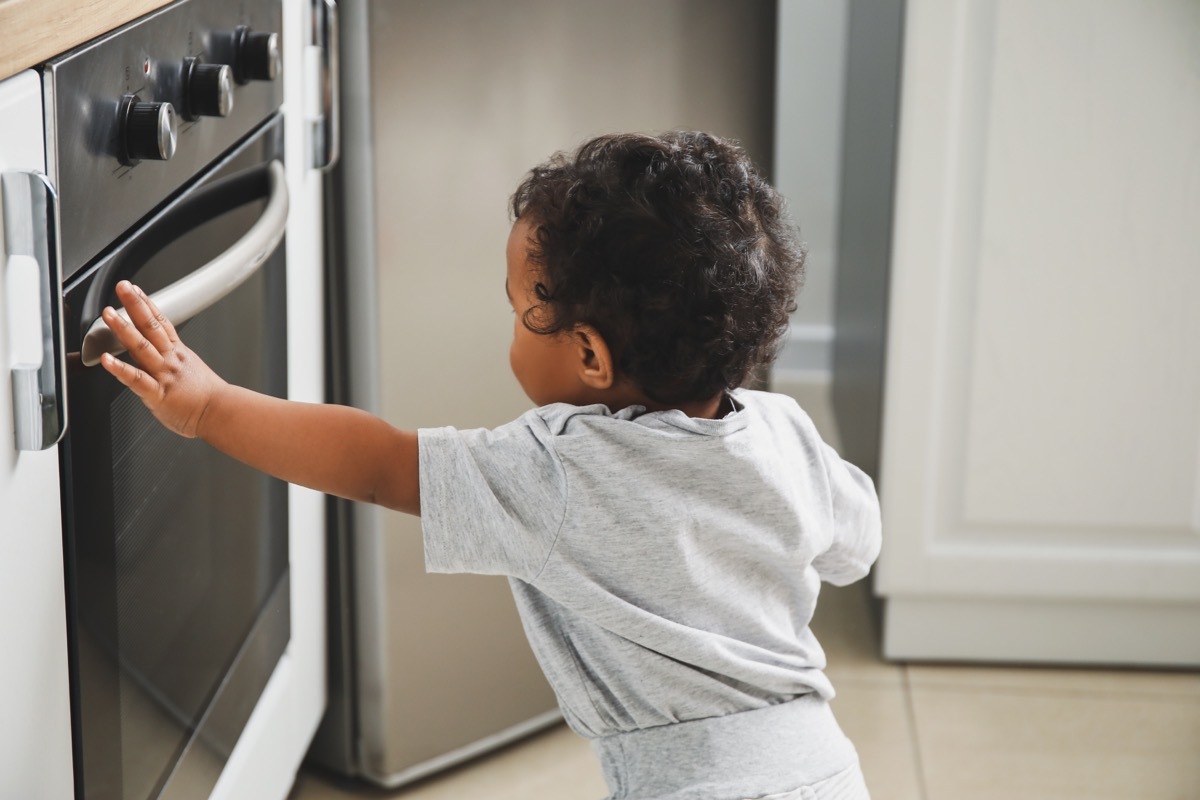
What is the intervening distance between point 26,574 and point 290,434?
0.53 ft

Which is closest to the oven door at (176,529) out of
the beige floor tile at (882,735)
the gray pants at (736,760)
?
the gray pants at (736,760)

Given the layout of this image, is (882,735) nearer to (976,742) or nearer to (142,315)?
(976,742)

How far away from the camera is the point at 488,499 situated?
758mm

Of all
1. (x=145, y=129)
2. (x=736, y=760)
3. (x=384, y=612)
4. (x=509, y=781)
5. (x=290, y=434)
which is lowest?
(x=509, y=781)

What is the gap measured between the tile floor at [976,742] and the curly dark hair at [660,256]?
73 centimetres

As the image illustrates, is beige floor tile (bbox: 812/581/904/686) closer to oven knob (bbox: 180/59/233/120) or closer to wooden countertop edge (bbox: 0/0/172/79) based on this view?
oven knob (bbox: 180/59/233/120)

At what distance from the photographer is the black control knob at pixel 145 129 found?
0.71 m

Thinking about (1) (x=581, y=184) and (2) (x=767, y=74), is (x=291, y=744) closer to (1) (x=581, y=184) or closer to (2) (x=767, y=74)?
(1) (x=581, y=184)

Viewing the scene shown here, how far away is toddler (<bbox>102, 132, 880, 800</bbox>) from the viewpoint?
757 mm

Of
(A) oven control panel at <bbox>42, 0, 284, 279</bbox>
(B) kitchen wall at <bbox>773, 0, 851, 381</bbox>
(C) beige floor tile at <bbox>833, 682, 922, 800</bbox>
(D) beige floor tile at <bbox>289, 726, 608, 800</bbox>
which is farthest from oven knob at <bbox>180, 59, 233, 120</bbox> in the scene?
(B) kitchen wall at <bbox>773, 0, 851, 381</bbox>

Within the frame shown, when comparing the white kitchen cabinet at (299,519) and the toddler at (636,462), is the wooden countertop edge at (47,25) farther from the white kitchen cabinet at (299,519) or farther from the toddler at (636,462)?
the white kitchen cabinet at (299,519)

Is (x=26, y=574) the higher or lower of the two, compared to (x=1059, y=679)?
higher

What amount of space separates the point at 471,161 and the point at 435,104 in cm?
6

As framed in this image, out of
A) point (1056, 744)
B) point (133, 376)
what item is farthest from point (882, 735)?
point (133, 376)
